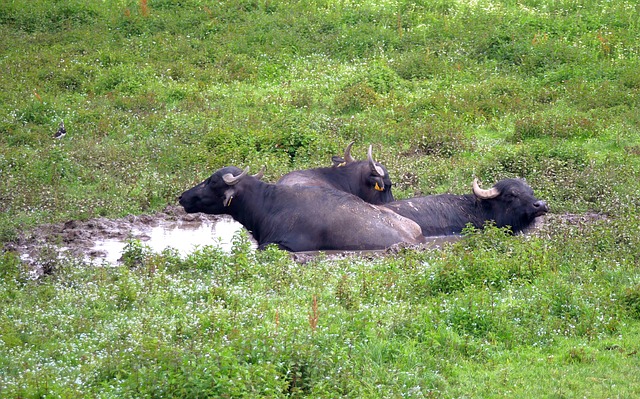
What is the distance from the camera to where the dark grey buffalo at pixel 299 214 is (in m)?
12.7

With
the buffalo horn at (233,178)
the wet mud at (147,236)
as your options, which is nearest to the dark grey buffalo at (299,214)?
the buffalo horn at (233,178)

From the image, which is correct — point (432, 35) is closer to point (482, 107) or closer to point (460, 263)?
point (482, 107)

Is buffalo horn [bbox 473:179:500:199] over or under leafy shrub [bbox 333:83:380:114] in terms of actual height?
over

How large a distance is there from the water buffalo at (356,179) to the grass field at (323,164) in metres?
0.87

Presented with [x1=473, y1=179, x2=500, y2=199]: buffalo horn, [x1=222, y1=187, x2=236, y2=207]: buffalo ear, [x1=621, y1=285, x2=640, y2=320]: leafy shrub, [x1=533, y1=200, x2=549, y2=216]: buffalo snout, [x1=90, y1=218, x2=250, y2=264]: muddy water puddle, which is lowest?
[x1=90, y1=218, x2=250, y2=264]: muddy water puddle

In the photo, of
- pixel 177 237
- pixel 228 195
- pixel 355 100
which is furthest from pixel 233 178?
pixel 355 100

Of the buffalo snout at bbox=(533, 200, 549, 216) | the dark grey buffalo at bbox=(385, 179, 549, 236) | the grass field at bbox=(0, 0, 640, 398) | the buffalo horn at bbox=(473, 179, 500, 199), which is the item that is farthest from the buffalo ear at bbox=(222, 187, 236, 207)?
the buffalo snout at bbox=(533, 200, 549, 216)

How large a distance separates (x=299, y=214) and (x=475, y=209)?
2793mm

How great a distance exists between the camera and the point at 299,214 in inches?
506

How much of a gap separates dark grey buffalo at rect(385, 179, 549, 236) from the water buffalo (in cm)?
35

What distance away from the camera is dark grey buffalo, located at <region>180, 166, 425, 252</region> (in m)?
12.7

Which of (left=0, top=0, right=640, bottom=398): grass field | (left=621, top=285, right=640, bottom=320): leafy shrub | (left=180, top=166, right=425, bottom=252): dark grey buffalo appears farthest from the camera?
(left=180, top=166, right=425, bottom=252): dark grey buffalo

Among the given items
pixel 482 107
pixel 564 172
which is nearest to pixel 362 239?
pixel 564 172

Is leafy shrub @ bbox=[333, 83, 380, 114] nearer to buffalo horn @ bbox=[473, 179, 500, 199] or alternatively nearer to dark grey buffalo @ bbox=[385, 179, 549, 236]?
dark grey buffalo @ bbox=[385, 179, 549, 236]
